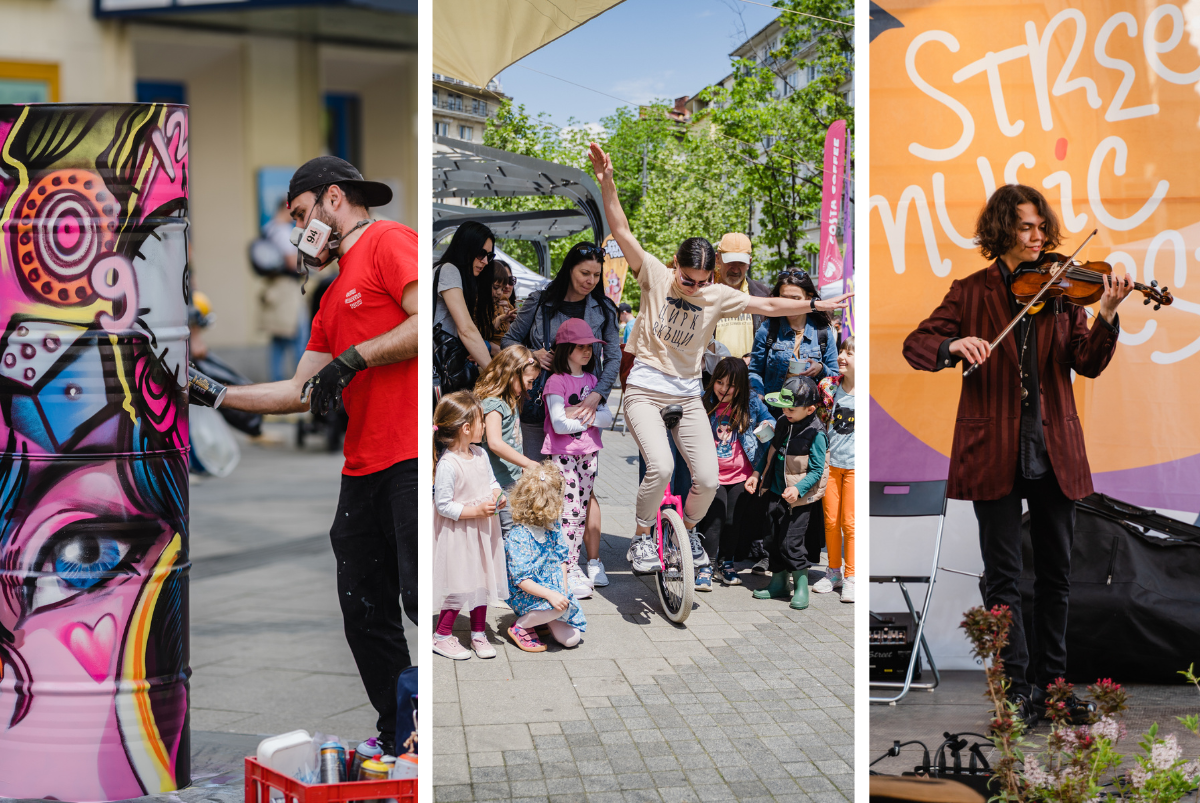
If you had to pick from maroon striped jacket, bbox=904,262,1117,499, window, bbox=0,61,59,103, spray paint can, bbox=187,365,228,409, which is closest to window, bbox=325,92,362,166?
window, bbox=0,61,59,103

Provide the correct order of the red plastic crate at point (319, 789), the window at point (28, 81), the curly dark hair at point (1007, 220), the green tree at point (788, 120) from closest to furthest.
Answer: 1. the red plastic crate at point (319, 789)
2. the green tree at point (788, 120)
3. the curly dark hair at point (1007, 220)
4. the window at point (28, 81)

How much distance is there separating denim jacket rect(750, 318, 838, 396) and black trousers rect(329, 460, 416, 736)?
0.93 meters

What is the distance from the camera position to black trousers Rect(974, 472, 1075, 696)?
124 inches

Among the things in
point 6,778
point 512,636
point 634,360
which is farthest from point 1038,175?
point 6,778

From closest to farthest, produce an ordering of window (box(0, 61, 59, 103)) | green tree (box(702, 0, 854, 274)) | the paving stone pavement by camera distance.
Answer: the paving stone pavement
green tree (box(702, 0, 854, 274))
window (box(0, 61, 59, 103))

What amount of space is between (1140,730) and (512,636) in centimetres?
178

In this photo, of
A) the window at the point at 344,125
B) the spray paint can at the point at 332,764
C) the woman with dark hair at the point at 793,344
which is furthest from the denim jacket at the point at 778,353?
the window at the point at 344,125

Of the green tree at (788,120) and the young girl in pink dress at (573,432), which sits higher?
the green tree at (788,120)

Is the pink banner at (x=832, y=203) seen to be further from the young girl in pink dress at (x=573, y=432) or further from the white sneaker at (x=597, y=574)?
the white sneaker at (x=597, y=574)

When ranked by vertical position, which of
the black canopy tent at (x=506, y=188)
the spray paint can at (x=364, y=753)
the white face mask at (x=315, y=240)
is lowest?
the spray paint can at (x=364, y=753)

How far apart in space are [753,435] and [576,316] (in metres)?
0.57

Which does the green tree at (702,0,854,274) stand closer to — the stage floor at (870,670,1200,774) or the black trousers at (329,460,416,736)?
the black trousers at (329,460,416,736)

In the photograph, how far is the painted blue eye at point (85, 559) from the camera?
2852mm

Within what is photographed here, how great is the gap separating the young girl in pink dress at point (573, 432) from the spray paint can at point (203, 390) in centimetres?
88
